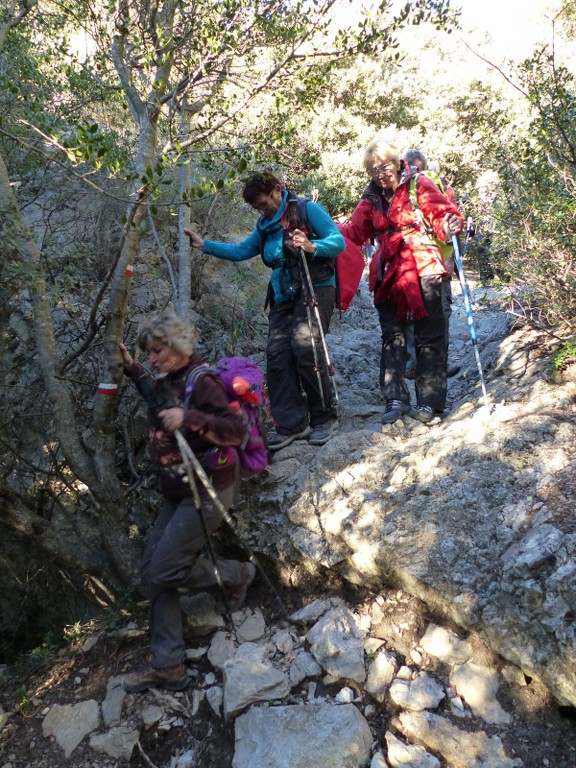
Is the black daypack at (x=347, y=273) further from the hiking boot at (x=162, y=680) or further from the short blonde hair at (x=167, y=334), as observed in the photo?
the hiking boot at (x=162, y=680)

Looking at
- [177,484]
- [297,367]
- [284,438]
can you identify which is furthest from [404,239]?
[177,484]

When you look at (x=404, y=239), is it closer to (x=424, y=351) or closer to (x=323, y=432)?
(x=424, y=351)

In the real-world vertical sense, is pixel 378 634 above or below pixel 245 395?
below

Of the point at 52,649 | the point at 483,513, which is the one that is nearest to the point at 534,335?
the point at 483,513

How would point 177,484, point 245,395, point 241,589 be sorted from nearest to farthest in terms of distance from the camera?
1. point 177,484
2. point 245,395
3. point 241,589

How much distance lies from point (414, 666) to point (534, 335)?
138 inches

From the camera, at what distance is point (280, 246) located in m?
4.42

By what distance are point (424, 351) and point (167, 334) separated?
2.42 metres

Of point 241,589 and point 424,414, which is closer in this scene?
point 241,589

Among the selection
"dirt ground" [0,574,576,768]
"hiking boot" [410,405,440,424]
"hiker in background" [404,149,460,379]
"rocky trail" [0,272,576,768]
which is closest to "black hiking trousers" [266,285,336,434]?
"rocky trail" [0,272,576,768]

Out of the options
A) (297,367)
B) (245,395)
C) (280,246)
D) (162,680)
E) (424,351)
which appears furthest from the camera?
(424,351)

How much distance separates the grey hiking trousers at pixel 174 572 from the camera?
3.19 m

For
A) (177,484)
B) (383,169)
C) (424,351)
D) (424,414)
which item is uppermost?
(383,169)

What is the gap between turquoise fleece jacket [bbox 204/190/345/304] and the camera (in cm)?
432
